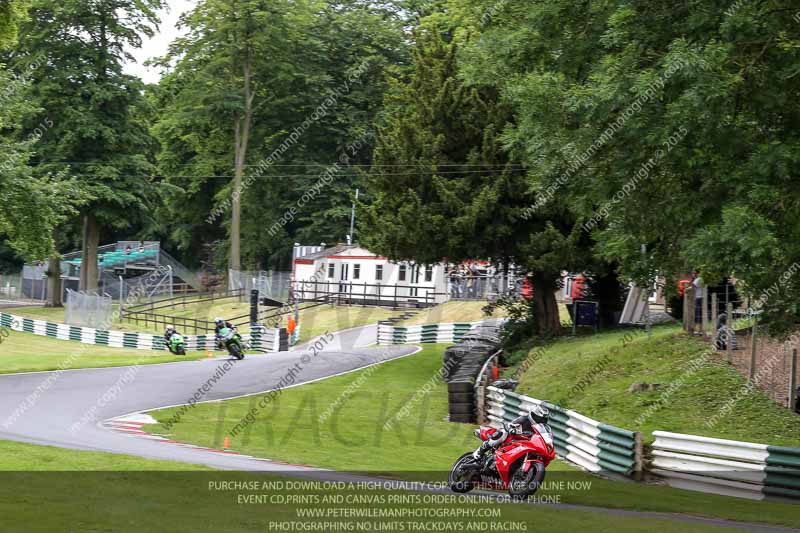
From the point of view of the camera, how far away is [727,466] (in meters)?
16.6

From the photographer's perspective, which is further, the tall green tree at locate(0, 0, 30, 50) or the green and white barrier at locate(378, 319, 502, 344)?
the green and white barrier at locate(378, 319, 502, 344)

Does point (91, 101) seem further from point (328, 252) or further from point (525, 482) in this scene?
point (525, 482)

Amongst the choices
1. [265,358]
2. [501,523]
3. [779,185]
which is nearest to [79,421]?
[501,523]

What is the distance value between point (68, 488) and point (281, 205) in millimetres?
64053

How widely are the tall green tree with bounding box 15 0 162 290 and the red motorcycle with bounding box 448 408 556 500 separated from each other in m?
49.4

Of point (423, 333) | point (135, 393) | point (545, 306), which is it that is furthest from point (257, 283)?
point (135, 393)

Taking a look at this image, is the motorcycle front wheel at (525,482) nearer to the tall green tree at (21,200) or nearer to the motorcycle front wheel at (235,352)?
the tall green tree at (21,200)

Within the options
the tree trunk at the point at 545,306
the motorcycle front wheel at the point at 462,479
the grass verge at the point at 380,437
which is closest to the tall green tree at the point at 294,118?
the tree trunk at the point at 545,306

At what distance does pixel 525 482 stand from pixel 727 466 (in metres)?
4.48

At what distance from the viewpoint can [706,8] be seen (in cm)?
1672

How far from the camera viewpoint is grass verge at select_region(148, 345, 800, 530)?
50.0 feet

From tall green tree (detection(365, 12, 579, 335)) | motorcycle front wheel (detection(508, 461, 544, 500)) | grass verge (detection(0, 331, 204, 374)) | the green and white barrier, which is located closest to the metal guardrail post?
motorcycle front wheel (detection(508, 461, 544, 500))

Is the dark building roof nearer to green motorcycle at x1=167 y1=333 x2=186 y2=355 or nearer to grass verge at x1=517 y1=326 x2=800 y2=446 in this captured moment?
green motorcycle at x1=167 y1=333 x2=186 y2=355

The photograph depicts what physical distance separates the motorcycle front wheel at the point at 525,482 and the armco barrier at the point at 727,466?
167 inches
